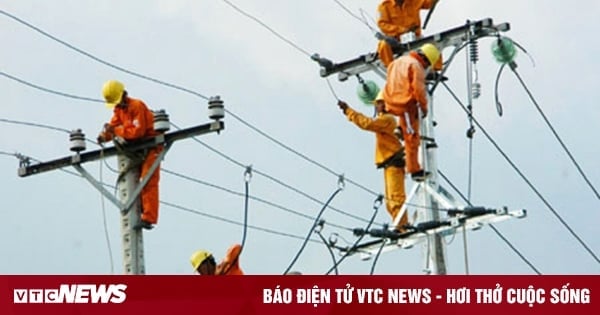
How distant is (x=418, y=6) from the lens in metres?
22.7

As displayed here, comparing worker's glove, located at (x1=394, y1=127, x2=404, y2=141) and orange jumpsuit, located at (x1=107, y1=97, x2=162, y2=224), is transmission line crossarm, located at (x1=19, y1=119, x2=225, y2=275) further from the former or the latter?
worker's glove, located at (x1=394, y1=127, x2=404, y2=141)

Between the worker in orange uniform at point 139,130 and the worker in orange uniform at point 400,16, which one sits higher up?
the worker in orange uniform at point 400,16

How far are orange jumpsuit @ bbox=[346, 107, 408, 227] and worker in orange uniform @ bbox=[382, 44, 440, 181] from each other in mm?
531

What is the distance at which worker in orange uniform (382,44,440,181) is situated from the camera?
20.9 metres

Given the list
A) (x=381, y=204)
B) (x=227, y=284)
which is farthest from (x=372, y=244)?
(x=227, y=284)

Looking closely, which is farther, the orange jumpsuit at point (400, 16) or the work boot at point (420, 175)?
the orange jumpsuit at point (400, 16)

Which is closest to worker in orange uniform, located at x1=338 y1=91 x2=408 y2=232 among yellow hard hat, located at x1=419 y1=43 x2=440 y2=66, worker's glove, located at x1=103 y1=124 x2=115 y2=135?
yellow hard hat, located at x1=419 y1=43 x2=440 y2=66

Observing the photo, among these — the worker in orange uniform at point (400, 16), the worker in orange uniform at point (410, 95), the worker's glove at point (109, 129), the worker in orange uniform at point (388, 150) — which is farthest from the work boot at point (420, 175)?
the worker's glove at point (109, 129)

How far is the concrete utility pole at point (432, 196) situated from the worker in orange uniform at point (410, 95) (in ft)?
0.55

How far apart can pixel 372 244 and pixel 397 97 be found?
1651 millimetres

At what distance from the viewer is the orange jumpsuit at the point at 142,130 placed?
68.0ft

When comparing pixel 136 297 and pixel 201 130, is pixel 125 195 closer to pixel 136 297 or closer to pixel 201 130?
pixel 201 130

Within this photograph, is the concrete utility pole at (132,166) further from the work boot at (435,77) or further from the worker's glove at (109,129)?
the work boot at (435,77)

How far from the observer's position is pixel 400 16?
74.1 ft
